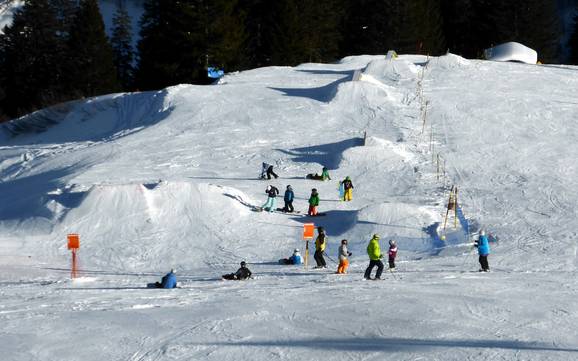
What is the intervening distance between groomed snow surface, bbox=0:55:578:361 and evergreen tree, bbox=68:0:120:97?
14723 mm

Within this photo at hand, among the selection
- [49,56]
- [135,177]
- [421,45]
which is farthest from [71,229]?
[421,45]

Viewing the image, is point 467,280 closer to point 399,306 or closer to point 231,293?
point 399,306

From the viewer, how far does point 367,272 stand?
18.5 m

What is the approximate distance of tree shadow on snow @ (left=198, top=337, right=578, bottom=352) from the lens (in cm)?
1270

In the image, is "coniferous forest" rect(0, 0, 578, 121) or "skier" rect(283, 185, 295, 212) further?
"coniferous forest" rect(0, 0, 578, 121)

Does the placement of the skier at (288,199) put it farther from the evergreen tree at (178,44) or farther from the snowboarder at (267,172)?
the evergreen tree at (178,44)

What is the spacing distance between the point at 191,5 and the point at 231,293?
38.4 meters

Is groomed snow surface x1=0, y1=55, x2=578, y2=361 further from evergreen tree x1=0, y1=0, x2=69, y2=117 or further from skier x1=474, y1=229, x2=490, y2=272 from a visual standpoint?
evergreen tree x1=0, y1=0, x2=69, y2=117

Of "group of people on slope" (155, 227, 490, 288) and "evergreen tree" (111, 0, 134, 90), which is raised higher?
"evergreen tree" (111, 0, 134, 90)

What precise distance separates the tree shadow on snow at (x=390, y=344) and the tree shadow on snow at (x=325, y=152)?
735 inches

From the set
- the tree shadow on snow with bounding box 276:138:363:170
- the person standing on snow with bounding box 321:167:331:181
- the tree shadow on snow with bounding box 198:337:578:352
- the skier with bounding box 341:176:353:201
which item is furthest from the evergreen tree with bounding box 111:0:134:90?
the tree shadow on snow with bounding box 198:337:578:352

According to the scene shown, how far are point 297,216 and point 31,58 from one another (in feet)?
134

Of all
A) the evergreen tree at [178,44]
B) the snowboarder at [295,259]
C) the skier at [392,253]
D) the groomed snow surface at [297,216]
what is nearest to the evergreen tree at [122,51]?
the evergreen tree at [178,44]

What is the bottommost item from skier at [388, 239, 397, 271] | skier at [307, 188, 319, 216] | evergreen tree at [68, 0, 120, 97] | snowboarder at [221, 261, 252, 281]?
snowboarder at [221, 261, 252, 281]
